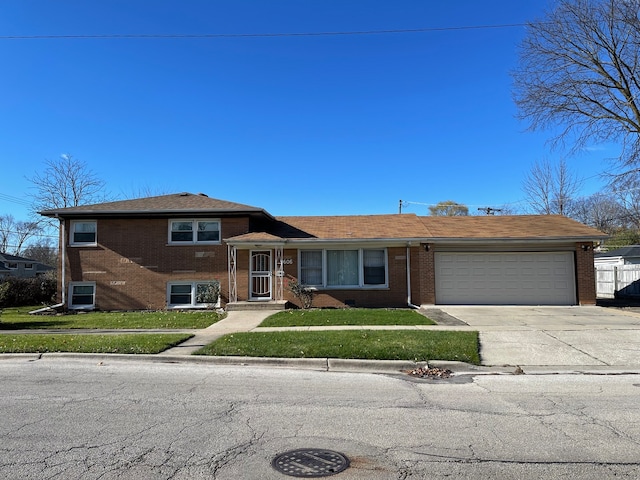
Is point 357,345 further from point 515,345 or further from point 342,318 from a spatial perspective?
point 342,318

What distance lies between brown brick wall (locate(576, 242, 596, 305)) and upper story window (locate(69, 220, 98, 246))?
62.9ft

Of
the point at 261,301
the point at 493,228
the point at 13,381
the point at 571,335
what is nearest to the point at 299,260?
the point at 261,301

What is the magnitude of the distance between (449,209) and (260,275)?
46.9 m

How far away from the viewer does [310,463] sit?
13.3 ft

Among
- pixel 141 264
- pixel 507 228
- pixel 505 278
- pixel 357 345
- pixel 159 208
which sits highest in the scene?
pixel 159 208

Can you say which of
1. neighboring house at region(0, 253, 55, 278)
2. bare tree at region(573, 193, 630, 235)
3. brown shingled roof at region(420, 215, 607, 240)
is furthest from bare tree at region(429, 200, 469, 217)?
neighboring house at region(0, 253, 55, 278)

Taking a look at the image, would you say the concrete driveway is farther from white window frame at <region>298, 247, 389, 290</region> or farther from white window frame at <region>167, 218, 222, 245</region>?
white window frame at <region>167, 218, 222, 245</region>

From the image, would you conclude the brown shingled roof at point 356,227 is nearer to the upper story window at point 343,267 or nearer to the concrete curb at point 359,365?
the upper story window at point 343,267

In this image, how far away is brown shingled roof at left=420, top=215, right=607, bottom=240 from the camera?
17892 mm

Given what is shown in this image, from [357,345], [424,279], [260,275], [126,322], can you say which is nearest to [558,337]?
[357,345]

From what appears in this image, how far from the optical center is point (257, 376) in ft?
25.3

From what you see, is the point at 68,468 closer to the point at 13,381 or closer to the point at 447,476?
the point at 447,476

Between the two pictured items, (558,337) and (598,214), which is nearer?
(558,337)

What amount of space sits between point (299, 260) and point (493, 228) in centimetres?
825
